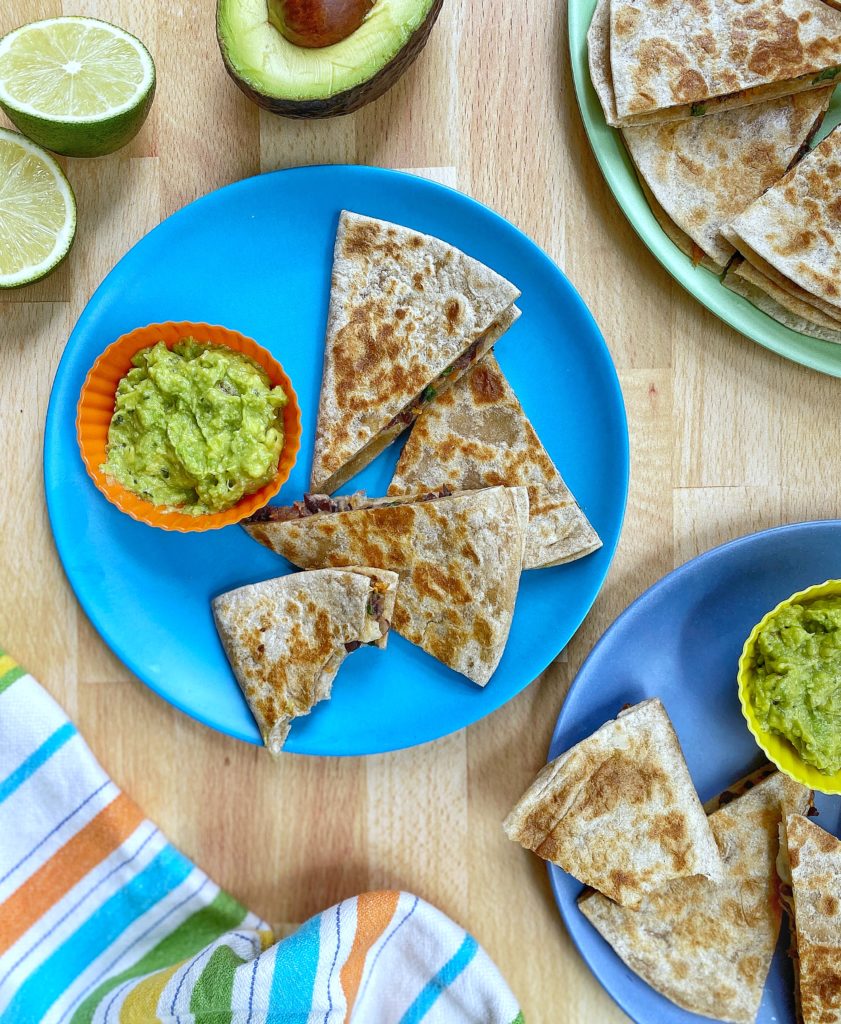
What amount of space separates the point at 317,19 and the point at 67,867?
7.19 feet

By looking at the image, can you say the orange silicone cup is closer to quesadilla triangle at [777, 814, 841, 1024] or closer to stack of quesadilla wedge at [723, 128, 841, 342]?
stack of quesadilla wedge at [723, 128, 841, 342]

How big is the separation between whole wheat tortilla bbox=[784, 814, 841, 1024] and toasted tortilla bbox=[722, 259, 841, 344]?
123 centimetres

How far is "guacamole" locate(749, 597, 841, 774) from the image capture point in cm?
216

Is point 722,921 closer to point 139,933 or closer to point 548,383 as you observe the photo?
point 548,383

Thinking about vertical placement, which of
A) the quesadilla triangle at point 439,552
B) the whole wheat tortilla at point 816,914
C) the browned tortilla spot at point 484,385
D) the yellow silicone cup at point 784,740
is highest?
the browned tortilla spot at point 484,385

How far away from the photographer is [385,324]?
2219 mm

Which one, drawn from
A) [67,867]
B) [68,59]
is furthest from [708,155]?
[67,867]

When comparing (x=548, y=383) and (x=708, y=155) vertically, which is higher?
(x=708, y=155)

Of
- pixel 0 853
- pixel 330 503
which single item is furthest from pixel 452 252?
pixel 0 853

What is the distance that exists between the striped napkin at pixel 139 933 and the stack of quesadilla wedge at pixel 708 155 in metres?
1.87

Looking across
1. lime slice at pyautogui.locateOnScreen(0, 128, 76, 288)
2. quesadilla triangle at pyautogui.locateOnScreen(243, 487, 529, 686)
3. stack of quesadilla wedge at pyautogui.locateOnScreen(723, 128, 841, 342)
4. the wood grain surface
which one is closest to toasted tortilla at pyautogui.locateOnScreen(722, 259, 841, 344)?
stack of quesadilla wedge at pyautogui.locateOnScreen(723, 128, 841, 342)

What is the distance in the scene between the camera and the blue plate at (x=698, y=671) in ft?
7.59

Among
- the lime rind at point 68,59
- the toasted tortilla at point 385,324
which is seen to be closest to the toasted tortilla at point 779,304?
the toasted tortilla at point 385,324

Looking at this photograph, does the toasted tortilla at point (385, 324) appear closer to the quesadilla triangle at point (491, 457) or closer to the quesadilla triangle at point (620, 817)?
the quesadilla triangle at point (491, 457)
